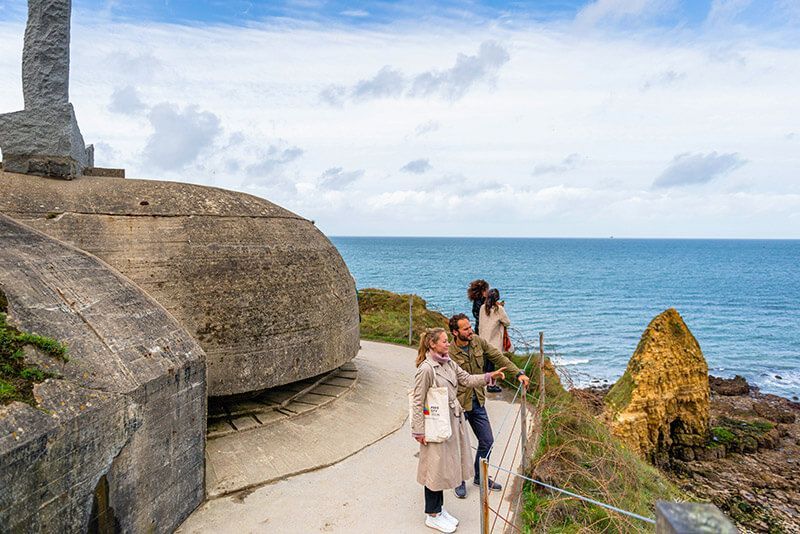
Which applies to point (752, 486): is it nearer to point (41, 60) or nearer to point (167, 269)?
point (167, 269)

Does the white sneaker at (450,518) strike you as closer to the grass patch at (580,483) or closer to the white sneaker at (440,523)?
the white sneaker at (440,523)

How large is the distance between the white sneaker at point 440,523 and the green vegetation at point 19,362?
4357mm

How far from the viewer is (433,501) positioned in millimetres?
6402

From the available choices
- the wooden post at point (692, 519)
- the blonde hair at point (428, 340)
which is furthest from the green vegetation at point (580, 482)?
the wooden post at point (692, 519)

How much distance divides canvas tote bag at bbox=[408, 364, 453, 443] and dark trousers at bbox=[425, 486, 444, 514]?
3.06 ft

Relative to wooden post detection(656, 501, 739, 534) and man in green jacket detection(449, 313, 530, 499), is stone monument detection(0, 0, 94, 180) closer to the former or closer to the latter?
man in green jacket detection(449, 313, 530, 499)

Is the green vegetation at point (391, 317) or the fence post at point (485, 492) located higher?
the fence post at point (485, 492)

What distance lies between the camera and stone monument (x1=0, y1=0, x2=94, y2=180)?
8.80 metres

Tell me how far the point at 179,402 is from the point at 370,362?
8.16m

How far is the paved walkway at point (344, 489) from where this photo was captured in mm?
6631

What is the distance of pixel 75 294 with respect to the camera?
6031mm

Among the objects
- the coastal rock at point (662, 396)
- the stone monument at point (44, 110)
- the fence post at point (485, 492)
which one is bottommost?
the coastal rock at point (662, 396)

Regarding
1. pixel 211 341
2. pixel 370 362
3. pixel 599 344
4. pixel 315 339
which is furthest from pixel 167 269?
pixel 599 344

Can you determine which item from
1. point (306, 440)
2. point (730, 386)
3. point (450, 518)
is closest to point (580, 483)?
point (450, 518)
